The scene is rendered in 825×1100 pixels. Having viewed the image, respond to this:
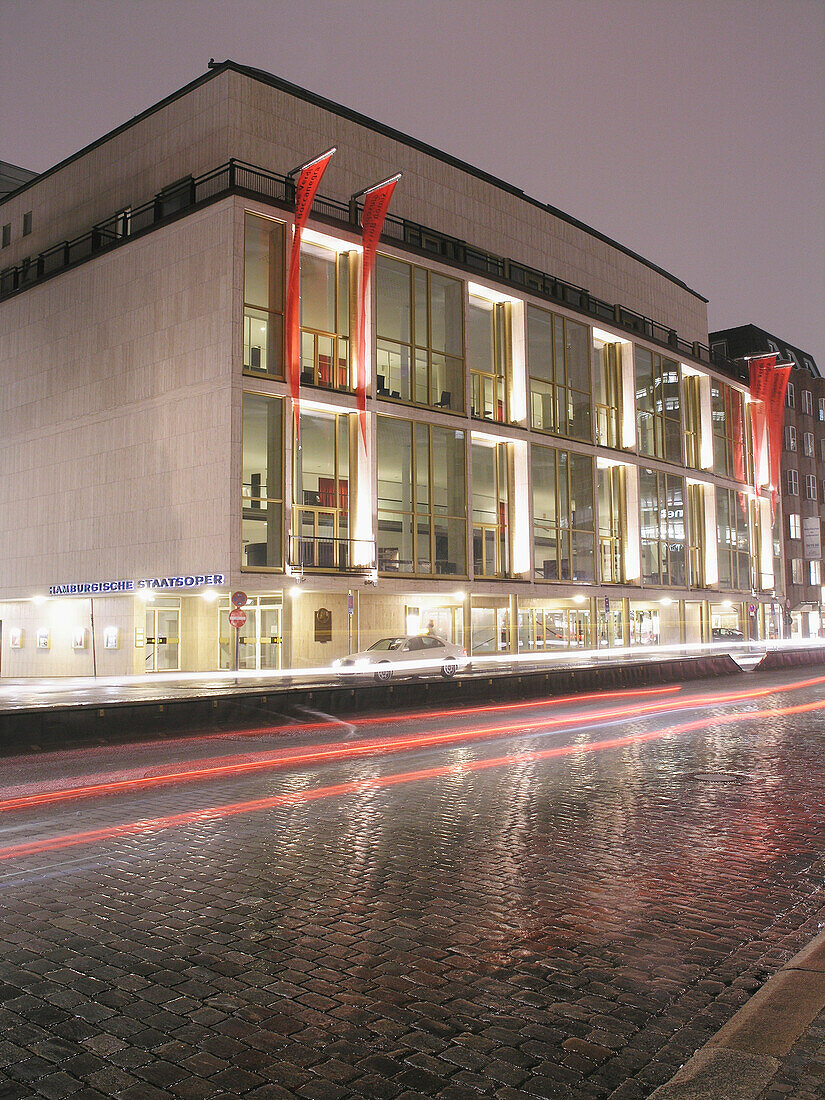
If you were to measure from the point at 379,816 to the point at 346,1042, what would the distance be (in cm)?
508

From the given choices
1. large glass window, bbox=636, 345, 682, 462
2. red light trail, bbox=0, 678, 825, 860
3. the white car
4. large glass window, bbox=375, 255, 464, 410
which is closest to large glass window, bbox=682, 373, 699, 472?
large glass window, bbox=636, 345, 682, 462

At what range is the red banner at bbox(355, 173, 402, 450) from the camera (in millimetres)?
34219

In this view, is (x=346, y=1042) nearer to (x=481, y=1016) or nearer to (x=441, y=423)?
(x=481, y=1016)

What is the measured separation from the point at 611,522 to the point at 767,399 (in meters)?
19.9

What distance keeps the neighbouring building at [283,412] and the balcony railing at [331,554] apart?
0.08 metres

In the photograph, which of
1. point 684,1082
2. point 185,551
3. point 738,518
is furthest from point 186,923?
point 738,518

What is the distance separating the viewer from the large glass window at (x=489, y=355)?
41594 millimetres

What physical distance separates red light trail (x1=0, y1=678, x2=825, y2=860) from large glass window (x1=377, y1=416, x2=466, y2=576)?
1968 cm

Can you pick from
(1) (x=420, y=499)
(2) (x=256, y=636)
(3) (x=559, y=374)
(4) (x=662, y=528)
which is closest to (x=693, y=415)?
(4) (x=662, y=528)

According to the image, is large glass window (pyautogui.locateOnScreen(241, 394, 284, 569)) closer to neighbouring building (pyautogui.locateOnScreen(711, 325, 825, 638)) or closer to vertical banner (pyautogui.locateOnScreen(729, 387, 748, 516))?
vertical banner (pyautogui.locateOnScreen(729, 387, 748, 516))

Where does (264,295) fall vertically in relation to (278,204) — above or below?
below

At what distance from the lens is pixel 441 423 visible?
38.0 m

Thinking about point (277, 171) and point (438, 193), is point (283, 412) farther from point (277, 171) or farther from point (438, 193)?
point (438, 193)

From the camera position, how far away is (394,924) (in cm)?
575
